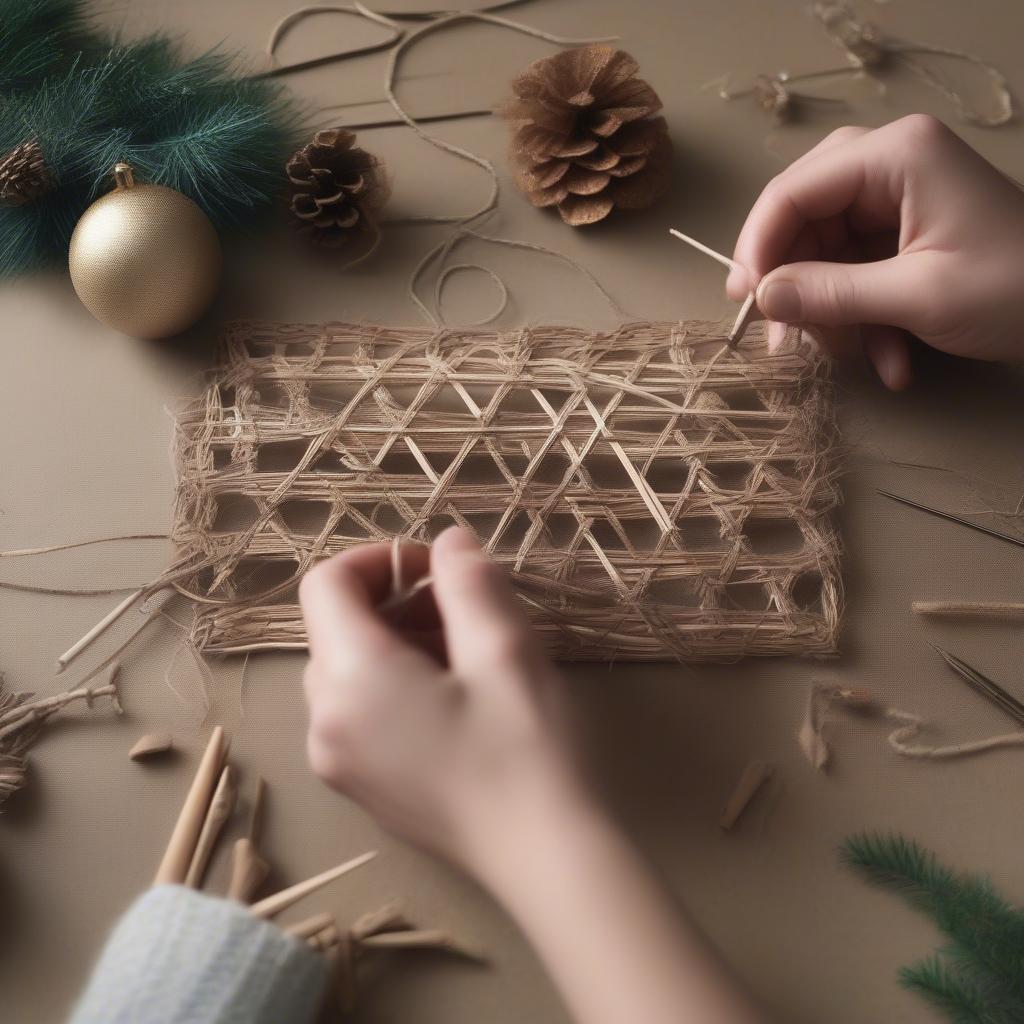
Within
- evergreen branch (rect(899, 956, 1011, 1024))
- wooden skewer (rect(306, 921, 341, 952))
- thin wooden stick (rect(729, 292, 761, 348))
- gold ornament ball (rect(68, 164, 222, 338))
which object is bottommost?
evergreen branch (rect(899, 956, 1011, 1024))

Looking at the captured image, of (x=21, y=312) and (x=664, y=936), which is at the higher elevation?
(x=21, y=312)

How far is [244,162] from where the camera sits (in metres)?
0.93

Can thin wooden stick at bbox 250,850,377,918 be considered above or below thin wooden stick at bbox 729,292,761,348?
below

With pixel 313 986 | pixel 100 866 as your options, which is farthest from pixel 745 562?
pixel 100 866

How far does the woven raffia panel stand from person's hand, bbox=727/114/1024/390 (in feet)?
0.22

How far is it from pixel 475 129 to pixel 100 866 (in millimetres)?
804

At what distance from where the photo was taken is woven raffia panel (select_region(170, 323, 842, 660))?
809 mm

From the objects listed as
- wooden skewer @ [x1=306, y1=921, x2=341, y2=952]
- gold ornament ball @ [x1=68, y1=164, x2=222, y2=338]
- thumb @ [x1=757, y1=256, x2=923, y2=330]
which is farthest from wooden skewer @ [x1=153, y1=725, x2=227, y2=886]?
thumb @ [x1=757, y1=256, x2=923, y2=330]

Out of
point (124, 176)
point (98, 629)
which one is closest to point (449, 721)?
point (98, 629)

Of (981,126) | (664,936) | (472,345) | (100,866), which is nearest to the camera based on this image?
(664,936)

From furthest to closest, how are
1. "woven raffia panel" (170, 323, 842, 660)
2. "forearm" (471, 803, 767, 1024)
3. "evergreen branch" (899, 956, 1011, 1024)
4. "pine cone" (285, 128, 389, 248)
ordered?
"pine cone" (285, 128, 389, 248) → "woven raffia panel" (170, 323, 842, 660) → "evergreen branch" (899, 956, 1011, 1024) → "forearm" (471, 803, 767, 1024)

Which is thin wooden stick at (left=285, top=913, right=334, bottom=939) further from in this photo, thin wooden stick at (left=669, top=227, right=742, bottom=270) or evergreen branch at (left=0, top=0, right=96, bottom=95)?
evergreen branch at (left=0, top=0, right=96, bottom=95)

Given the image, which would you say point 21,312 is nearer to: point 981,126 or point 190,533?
point 190,533

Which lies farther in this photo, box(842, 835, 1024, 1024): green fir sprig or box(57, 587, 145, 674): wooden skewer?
box(57, 587, 145, 674): wooden skewer
